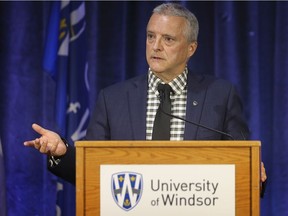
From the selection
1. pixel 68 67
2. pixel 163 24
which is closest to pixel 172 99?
pixel 163 24

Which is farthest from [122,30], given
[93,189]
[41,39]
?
[93,189]

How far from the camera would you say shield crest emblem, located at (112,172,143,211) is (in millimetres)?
1653

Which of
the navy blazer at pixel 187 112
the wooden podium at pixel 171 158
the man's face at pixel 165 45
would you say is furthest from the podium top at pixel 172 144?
the man's face at pixel 165 45

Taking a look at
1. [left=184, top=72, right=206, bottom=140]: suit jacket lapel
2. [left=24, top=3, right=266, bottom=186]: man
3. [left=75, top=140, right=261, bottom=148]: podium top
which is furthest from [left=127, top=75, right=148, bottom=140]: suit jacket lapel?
[left=75, top=140, right=261, bottom=148]: podium top

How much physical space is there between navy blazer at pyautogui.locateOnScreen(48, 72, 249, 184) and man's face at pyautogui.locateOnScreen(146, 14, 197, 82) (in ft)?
0.27

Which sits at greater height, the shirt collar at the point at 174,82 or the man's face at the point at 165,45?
the man's face at the point at 165,45

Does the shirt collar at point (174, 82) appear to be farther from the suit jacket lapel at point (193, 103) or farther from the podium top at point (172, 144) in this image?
the podium top at point (172, 144)

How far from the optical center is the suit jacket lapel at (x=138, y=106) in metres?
2.28

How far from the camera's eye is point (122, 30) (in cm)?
339

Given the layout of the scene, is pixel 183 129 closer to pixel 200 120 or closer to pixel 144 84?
pixel 200 120

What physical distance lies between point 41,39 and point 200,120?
143 centimetres

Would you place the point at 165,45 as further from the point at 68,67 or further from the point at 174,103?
the point at 68,67

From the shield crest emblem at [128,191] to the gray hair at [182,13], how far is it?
0.93 m

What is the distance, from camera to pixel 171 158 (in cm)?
169
